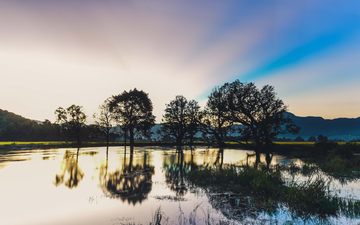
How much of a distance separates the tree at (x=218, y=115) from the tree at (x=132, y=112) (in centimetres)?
2341

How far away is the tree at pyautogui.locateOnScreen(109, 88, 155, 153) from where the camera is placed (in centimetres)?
6612

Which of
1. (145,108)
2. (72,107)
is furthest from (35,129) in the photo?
(145,108)

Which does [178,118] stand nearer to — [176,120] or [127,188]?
[176,120]

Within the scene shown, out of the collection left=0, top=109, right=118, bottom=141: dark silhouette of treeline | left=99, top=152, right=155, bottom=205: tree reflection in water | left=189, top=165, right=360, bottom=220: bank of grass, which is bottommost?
left=99, top=152, right=155, bottom=205: tree reflection in water

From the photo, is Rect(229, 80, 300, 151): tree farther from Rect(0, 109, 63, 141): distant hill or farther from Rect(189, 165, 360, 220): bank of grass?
Rect(0, 109, 63, 141): distant hill

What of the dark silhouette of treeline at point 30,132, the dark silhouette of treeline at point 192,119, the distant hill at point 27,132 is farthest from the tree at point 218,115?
the distant hill at point 27,132

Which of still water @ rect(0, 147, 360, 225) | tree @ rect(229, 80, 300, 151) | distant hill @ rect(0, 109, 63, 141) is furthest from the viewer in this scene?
distant hill @ rect(0, 109, 63, 141)

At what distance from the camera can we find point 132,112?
221ft

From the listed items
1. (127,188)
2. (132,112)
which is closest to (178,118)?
(132,112)

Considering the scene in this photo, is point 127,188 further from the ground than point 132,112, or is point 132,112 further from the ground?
point 132,112

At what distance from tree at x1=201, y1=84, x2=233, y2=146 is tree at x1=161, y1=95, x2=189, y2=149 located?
19055 mm

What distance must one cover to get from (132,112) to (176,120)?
732 inches

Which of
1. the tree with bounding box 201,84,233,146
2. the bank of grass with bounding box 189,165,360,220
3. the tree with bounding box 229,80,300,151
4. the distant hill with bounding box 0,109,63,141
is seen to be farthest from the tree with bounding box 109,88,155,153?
the bank of grass with bounding box 189,165,360,220

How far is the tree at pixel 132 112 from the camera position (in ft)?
217
